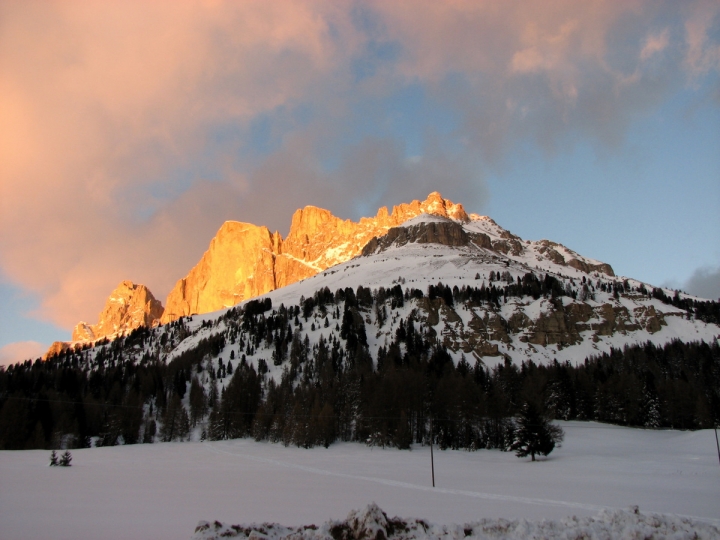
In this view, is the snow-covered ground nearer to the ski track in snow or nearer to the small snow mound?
the ski track in snow

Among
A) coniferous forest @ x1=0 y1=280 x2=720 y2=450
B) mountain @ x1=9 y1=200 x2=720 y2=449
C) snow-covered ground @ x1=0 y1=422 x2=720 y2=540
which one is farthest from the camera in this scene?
mountain @ x1=9 y1=200 x2=720 y2=449

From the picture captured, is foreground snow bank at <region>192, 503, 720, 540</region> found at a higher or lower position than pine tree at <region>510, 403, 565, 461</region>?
higher

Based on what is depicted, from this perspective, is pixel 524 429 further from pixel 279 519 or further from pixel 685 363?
pixel 685 363

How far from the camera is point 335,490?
31656mm

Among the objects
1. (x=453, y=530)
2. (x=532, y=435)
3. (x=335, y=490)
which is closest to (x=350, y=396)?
(x=532, y=435)

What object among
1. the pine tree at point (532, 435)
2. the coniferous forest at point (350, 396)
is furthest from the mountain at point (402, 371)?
the pine tree at point (532, 435)

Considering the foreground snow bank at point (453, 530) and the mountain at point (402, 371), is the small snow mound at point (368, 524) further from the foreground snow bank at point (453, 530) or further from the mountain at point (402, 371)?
the mountain at point (402, 371)

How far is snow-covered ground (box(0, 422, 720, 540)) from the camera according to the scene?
18406 mm

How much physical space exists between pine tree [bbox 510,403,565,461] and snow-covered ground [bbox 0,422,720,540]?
156 centimetres

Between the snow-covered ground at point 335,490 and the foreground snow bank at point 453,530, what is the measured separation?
5.01 m

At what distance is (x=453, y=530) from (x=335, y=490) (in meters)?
22.4

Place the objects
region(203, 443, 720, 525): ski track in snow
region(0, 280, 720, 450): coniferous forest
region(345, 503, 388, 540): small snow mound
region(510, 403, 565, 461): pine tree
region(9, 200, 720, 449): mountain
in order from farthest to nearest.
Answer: region(9, 200, 720, 449): mountain
region(0, 280, 720, 450): coniferous forest
region(510, 403, 565, 461): pine tree
region(203, 443, 720, 525): ski track in snow
region(345, 503, 388, 540): small snow mound

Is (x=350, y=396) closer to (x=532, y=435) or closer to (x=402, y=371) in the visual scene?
(x=402, y=371)

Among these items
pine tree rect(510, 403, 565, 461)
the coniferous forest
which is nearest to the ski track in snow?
the coniferous forest
